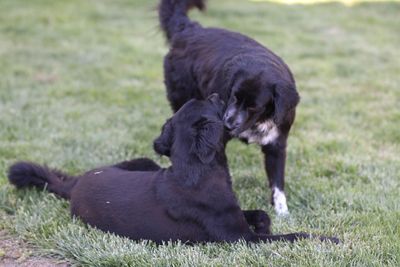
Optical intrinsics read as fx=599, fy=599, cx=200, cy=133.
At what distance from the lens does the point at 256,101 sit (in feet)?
13.8

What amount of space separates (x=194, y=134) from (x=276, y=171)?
1.15 m

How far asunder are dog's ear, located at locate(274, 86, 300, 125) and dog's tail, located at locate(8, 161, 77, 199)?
5.23ft

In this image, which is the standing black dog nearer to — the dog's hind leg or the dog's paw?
the dog's paw

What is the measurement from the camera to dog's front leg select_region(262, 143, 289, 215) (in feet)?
14.8

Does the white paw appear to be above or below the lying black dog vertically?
below

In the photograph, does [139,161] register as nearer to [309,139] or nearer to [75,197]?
[75,197]

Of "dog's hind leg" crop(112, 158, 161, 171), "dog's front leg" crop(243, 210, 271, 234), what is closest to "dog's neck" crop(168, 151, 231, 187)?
"dog's front leg" crop(243, 210, 271, 234)

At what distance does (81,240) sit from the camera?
376 cm

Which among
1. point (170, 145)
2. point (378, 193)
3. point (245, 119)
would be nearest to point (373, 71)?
point (378, 193)

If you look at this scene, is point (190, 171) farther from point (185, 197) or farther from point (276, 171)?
A: point (276, 171)

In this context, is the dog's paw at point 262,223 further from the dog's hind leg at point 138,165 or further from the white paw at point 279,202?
the dog's hind leg at point 138,165

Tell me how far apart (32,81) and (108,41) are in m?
2.16

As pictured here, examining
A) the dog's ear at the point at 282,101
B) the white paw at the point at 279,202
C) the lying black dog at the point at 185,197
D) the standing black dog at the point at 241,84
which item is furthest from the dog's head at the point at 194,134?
the white paw at the point at 279,202

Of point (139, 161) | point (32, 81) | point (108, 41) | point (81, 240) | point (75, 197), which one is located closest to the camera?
point (81, 240)
